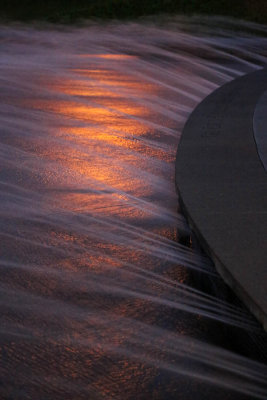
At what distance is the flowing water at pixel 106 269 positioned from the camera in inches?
132

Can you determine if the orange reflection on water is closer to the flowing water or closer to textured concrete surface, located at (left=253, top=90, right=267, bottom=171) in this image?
the flowing water

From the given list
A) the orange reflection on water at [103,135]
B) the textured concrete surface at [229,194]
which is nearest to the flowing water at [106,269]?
the orange reflection on water at [103,135]

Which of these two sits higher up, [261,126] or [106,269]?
[261,126]

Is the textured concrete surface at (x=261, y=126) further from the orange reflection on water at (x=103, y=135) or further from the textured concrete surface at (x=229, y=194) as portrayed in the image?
the orange reflection on water at (x=103, y=135)

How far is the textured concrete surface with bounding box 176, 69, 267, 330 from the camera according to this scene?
12.0 feet

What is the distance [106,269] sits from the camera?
14.7ft

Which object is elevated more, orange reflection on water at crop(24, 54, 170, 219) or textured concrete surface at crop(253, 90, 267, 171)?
textured concrete surface at crop(253, 90, 267, 171)

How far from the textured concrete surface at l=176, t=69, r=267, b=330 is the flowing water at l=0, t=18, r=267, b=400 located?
0.16 metres

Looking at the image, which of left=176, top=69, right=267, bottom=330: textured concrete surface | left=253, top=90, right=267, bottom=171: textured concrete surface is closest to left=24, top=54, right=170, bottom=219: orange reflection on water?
left=176, top=69, right=267, bottom=330: textured concrete surface

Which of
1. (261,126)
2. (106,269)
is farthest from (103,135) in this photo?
(106,269)

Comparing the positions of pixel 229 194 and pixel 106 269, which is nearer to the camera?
pixel 106 269

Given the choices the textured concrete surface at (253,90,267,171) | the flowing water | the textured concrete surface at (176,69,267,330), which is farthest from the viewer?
the textured concrete surface at (253,90,267,171)

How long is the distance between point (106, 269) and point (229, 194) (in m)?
0.90

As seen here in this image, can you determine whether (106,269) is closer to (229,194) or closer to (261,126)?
(229,194)
